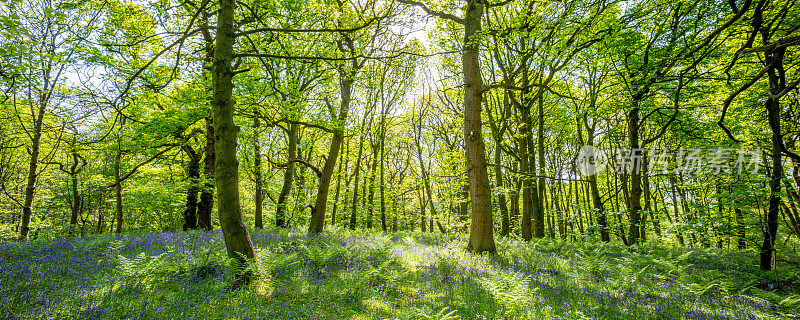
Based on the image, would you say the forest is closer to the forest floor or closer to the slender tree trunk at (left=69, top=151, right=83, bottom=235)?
the forest floor

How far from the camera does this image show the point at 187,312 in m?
4.13

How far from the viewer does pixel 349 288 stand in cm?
534

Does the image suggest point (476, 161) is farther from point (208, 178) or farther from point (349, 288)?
point (208, 178)

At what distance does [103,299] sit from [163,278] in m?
0.95

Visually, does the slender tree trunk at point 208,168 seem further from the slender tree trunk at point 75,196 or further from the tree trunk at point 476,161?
the slender tree trunk at point 75,196

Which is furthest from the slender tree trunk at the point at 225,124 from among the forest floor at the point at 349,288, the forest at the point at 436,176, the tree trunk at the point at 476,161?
the tree trunk at the point at 476,161

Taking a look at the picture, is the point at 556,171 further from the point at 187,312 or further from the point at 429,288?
the point at 187,312

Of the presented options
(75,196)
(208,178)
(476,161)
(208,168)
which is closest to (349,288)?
(476,161)

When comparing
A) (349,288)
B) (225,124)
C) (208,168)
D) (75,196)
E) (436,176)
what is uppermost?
(225,124)

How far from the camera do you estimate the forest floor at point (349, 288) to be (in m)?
4.30

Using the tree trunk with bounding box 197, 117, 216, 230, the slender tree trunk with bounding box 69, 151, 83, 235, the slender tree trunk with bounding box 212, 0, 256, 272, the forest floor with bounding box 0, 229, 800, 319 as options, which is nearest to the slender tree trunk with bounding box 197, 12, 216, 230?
the tree trunk with bounding box 197, 117, 216, 230

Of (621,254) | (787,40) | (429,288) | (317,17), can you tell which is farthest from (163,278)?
(621,254)

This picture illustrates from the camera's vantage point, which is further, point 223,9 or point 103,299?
point 223,9

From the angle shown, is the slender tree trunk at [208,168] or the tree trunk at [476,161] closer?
the tree trunk at [476,161]
